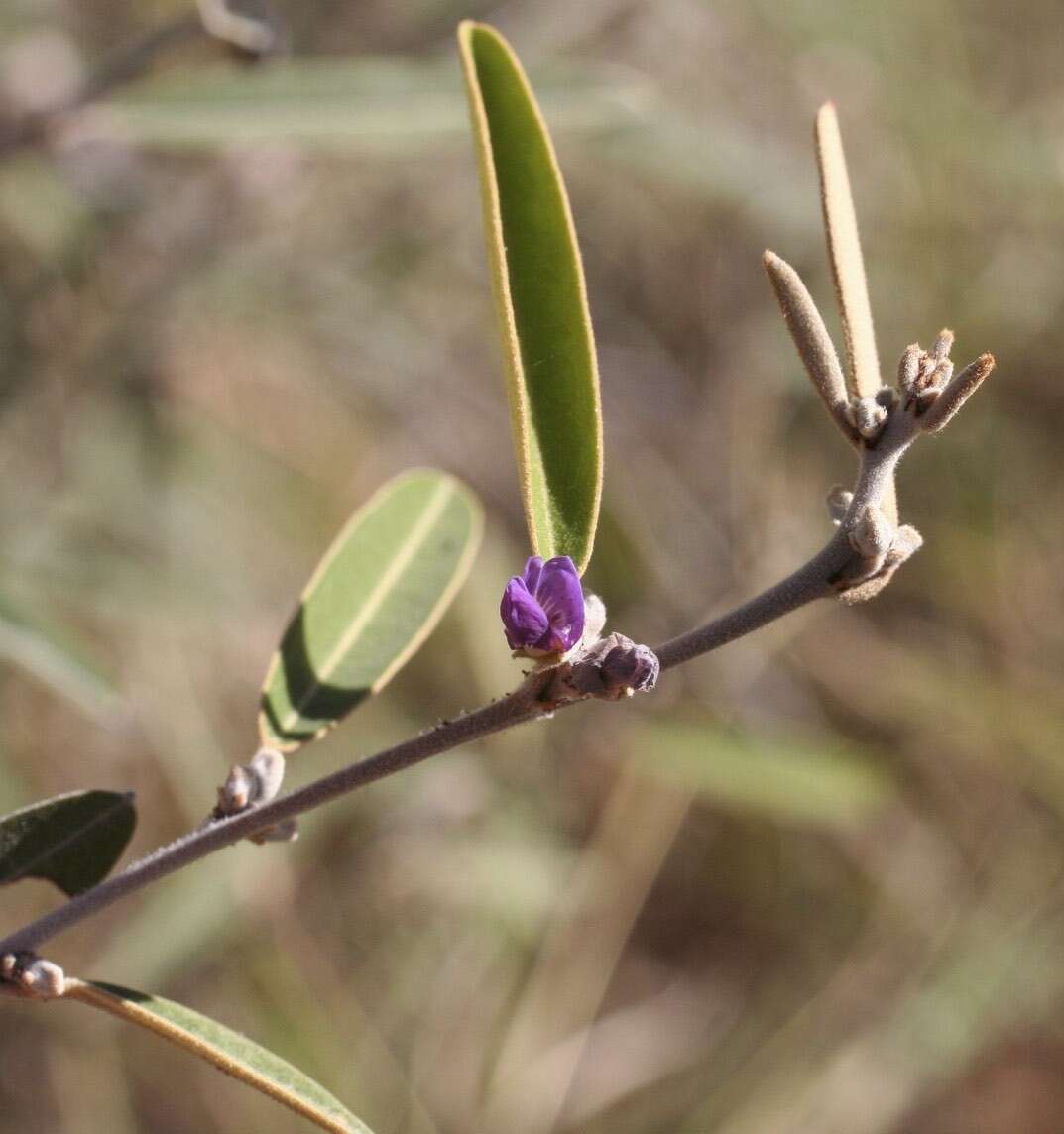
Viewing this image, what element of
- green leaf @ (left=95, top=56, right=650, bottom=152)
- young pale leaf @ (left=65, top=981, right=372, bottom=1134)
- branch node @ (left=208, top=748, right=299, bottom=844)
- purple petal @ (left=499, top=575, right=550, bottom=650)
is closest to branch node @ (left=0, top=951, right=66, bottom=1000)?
young pale leaf @ (left=65, top=981, right=372, bottom=1134)

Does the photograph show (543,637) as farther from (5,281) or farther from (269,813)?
(5,281)

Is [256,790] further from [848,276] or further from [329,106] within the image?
[329,106]

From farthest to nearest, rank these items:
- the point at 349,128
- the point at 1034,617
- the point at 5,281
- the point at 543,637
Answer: the point at 1034,617 < the point at 5,281 < the point at 349,128 < the point at 543,637

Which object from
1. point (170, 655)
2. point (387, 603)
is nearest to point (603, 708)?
point (170, 655)

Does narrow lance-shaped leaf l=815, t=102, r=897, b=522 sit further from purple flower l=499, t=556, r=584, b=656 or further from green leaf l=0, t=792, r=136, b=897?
green leaf l=0, t=792, r=136, b=897

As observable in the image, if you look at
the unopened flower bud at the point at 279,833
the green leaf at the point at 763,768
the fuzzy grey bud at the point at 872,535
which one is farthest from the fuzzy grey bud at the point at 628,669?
the green leaf at the point at 763,768

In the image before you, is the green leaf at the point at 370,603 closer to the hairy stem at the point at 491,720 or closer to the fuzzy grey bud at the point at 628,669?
the hairy stem at the point at 491,720
